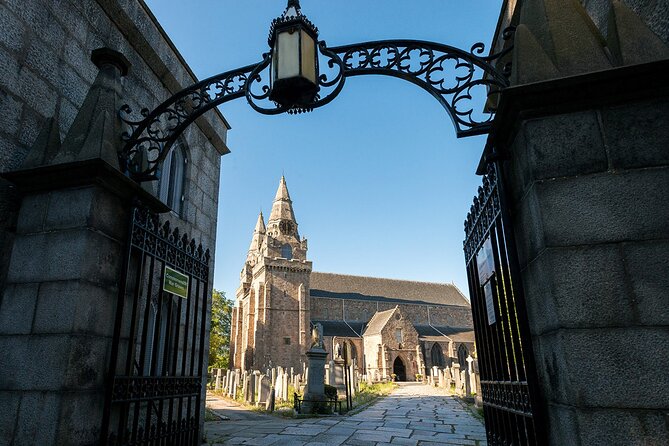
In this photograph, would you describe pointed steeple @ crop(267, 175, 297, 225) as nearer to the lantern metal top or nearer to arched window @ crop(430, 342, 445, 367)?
arched window @ crop(430, 342, 445, 367)

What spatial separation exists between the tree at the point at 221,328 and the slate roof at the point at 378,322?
16918 millimetres

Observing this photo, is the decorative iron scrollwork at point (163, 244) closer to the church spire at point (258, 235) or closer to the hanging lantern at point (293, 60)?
the hanging lantern at point (293, 60)

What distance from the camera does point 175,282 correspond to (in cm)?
423

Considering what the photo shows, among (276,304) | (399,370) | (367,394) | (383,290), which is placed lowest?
(367,394)

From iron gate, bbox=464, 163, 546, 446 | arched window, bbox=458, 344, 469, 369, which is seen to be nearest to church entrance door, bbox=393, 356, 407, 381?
arched window, bbox=458, 344, 469, 369

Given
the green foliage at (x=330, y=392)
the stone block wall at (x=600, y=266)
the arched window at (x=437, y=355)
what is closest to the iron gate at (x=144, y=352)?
the stone block wall at (x=600, y=266)

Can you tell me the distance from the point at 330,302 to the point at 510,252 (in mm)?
49820

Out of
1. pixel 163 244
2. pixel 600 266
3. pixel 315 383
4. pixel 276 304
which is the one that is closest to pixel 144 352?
pixel 163 244

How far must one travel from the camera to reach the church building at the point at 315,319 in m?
43.4

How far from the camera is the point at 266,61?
13.3ft

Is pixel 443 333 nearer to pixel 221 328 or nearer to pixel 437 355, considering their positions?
pixel 437 355

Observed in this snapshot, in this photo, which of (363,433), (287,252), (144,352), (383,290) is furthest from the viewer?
(383,290)

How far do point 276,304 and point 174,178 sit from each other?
39.2 m

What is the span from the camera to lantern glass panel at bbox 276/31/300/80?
3.71 meters
